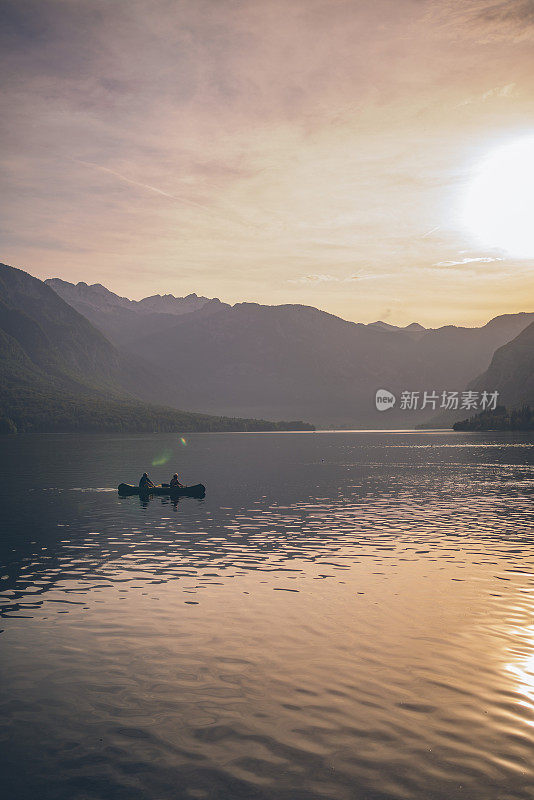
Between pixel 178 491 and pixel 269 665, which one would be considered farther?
pixel 178 491

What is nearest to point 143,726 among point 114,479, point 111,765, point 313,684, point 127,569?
point 111,765

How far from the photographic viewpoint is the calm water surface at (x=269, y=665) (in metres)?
16.9

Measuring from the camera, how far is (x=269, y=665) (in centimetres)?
2439

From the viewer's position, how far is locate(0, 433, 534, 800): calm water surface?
55.3ft

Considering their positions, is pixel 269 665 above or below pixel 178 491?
above

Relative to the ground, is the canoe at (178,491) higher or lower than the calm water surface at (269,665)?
lower

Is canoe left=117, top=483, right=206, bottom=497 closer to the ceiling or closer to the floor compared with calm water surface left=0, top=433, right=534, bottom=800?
closer to the floor

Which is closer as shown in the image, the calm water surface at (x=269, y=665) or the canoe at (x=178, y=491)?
the calm water surface at (x=269, y=665)

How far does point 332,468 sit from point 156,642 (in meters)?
123

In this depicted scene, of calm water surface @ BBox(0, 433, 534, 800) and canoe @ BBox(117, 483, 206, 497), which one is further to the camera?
canoe @ BBox(117, 483, 206, 497)

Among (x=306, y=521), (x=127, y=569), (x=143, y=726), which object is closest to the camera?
(x=143, y=726)

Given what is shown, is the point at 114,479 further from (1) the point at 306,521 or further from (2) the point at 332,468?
(1) the point at 306,521

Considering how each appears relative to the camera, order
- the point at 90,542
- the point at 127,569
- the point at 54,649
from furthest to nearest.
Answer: the point at 90,542 < the point at 127,569 < the point at 54,649

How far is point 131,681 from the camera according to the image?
22.9m
